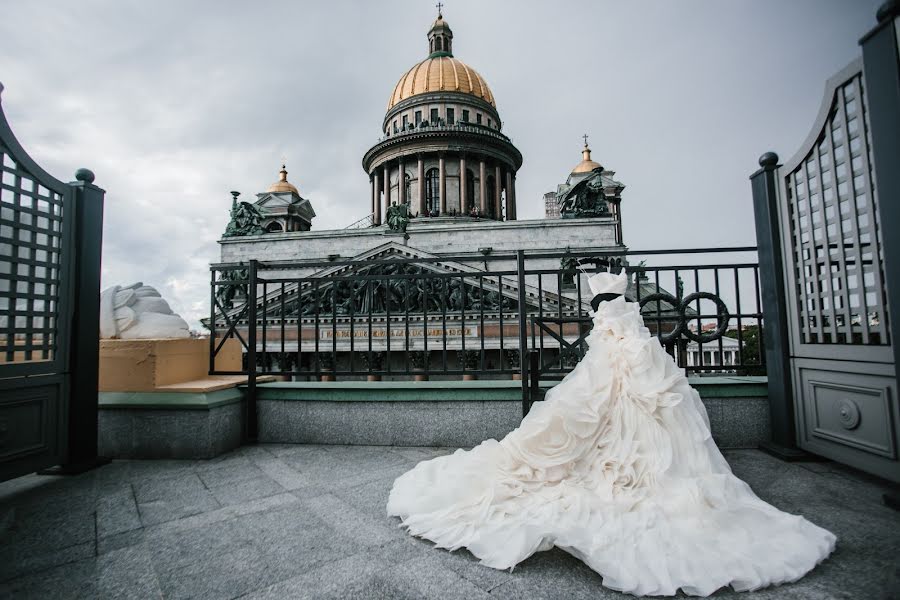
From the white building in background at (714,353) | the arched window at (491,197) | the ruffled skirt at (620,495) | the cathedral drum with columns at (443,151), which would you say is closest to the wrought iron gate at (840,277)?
the white building in background at (714,353)

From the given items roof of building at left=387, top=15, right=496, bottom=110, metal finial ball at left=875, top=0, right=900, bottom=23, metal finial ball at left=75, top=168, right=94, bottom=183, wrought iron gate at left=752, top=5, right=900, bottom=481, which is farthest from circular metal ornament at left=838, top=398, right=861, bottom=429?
roof of building at left=387, top=15, right=496, bottom=110

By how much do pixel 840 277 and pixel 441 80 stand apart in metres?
46.0

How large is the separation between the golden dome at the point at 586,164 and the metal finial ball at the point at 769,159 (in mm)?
37073

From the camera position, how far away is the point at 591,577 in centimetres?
223

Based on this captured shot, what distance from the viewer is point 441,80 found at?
4422cm

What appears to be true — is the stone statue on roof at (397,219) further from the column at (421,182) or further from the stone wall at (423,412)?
the stone wall at (423,412)

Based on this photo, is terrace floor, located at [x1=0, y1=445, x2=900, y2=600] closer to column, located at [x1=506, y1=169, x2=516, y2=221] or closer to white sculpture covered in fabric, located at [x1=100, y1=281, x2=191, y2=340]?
white sculpture covered in fabric, located at [x1=100, y1=281, x2=191, y2=340]

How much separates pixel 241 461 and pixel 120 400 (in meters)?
1.43

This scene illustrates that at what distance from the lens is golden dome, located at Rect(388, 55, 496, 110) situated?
145 ft

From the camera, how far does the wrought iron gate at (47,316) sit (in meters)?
3.61

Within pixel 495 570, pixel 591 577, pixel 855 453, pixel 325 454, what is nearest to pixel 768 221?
pixel 855 453

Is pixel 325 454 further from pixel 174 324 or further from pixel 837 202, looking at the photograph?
pixel 837 202

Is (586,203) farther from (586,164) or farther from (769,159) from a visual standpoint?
(769,159)

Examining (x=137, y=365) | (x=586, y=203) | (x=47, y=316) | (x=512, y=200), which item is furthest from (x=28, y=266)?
(x=512, y=200)
